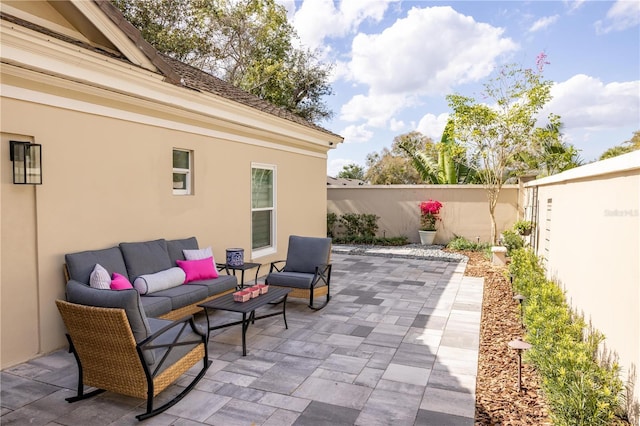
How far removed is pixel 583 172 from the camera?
4820mm

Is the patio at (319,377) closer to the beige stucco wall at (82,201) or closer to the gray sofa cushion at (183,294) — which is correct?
the gray sofa cushion at (183,294)

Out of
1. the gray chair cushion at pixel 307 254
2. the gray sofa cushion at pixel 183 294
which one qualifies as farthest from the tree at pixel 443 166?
the gray sofa cushion at pixel 183 294

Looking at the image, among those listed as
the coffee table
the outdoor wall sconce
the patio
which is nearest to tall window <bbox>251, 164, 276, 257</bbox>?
the patio

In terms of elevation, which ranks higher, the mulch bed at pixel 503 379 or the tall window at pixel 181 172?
the tall window at pixel 181 172

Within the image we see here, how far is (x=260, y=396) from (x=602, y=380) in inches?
120

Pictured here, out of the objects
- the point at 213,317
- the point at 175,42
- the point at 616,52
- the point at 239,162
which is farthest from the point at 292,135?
the point at 175,42

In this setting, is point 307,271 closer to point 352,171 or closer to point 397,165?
point 397,165

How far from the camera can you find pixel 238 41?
68.2 ft

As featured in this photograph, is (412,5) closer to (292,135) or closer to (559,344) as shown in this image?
(292,135)

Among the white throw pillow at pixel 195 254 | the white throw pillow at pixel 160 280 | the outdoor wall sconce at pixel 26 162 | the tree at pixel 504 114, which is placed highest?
the tree at pixel 504 114

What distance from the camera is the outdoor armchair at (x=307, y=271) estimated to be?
7.11 m

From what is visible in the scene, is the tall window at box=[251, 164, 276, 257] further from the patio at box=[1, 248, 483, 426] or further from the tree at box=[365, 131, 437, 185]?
the tree at box=[365, 131, 437, 185]

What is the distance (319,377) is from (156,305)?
241 cm

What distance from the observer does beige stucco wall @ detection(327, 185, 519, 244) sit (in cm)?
1465
